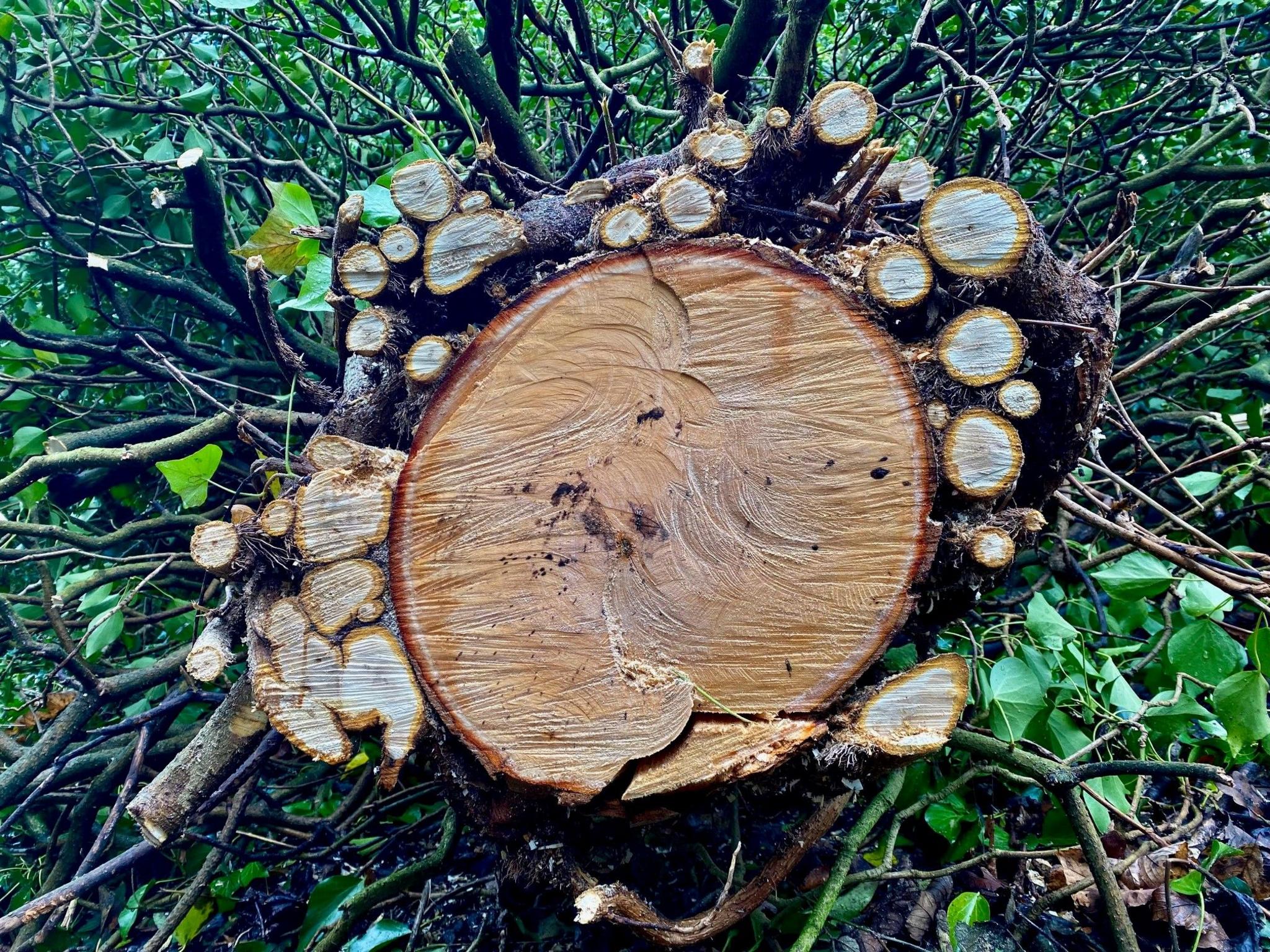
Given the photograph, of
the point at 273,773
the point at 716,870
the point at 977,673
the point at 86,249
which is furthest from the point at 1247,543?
the point at 86,249

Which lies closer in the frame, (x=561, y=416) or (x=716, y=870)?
(x=561, y=416)

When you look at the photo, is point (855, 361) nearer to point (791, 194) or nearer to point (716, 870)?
point (791, 194)

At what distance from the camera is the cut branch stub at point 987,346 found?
1112mm

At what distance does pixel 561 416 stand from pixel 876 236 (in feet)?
2.23

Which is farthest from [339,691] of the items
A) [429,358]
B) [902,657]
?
[902,657]

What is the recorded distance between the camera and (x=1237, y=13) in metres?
2.64

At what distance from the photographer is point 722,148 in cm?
121

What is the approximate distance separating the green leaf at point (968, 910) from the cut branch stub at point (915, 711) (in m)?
0.37

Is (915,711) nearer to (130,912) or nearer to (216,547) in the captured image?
(216,547)

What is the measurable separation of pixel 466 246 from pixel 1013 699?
133 centimetres

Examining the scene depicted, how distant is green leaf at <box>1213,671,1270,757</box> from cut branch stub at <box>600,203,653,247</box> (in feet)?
4.04

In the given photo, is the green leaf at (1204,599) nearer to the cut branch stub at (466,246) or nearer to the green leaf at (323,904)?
the cut branch stub at (466,246)

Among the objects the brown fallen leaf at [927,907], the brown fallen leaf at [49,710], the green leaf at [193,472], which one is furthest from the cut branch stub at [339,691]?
the brown fallen leaf at [49,710]

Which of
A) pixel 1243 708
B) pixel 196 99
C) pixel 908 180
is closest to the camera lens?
pixel 1243 708
